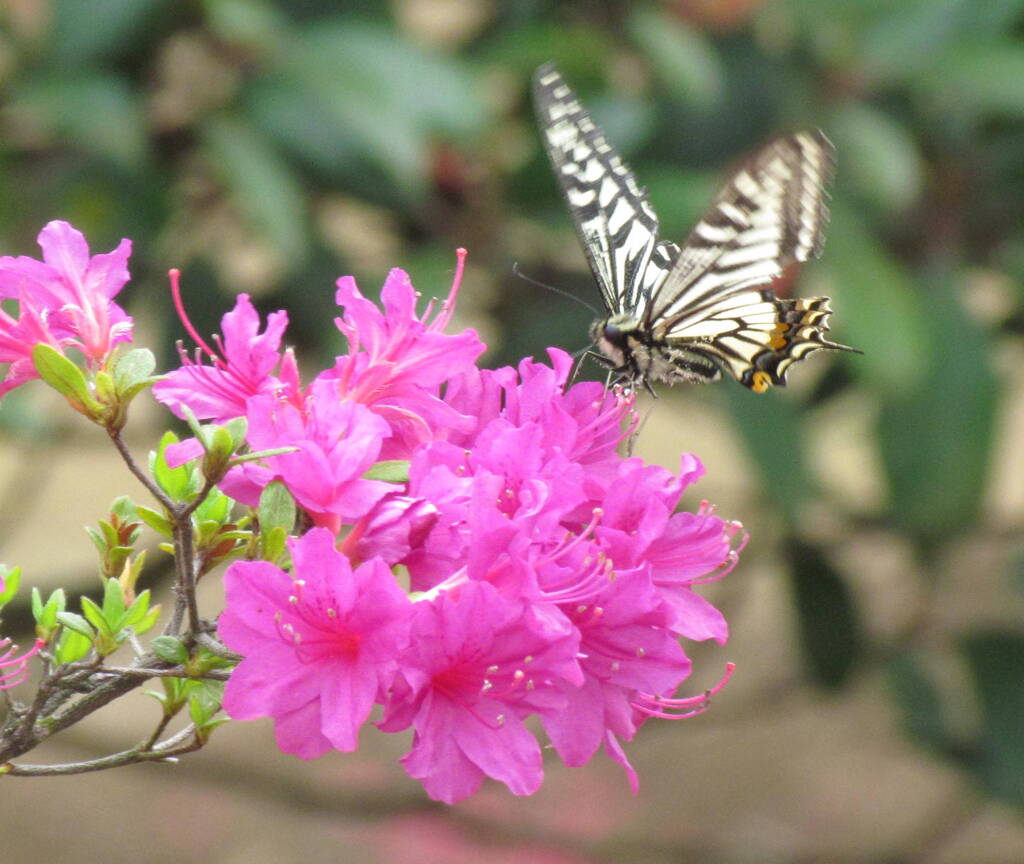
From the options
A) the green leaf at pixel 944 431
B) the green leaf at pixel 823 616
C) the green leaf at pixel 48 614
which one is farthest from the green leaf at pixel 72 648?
the green leaf at pixel 823 616

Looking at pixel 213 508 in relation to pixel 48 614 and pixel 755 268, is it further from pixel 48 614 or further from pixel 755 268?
pixel 755 268

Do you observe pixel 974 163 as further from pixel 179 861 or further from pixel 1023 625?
pixel 179 861

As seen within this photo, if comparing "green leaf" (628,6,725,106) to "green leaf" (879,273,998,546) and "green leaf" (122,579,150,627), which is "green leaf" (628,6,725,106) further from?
"green leaf" (122,579,150,627)

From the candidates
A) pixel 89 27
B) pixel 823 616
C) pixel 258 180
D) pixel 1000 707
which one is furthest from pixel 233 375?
pixel 1000 707

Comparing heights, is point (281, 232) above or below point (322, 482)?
above

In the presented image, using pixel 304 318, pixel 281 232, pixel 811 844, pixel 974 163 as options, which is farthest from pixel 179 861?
pixel 974 163

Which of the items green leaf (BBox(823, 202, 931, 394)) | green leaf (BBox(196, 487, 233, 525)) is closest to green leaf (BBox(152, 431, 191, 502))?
green leaf (BBox(196, 487, 233, 525))
